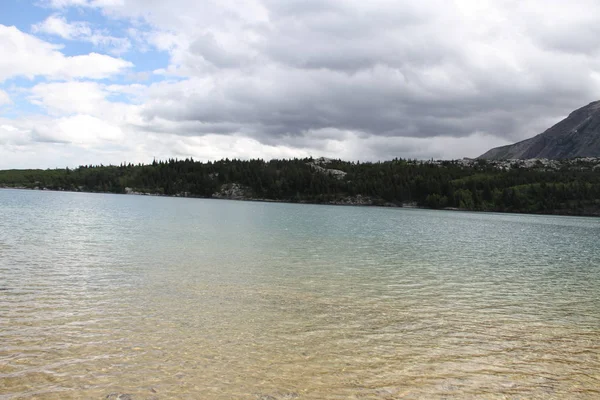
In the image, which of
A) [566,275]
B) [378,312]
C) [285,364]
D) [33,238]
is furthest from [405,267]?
[33,238]

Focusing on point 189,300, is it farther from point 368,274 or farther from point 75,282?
point 368,274

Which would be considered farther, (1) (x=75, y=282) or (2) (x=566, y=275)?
(2) (x=566, y=275)

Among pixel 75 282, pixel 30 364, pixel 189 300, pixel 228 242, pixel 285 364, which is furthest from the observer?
pixel 228 242

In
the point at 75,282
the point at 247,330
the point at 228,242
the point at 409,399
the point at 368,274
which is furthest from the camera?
the point at 228,242

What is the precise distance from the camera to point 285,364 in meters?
12.0

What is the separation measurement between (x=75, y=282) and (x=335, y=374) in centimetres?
1585

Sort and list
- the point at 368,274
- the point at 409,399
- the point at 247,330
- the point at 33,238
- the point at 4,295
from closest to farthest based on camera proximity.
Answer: the point at 409,399 → the point at 247,330 → the point at 4,295 → the point at 368,274 → the point at 33,238

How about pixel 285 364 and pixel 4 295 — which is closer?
pixel 285 364

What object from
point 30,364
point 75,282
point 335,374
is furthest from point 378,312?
point 75,282

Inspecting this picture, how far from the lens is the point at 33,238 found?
38.4m

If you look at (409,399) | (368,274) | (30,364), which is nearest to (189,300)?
(30,364)

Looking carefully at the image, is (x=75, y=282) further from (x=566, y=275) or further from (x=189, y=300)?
(x=566, y=275)

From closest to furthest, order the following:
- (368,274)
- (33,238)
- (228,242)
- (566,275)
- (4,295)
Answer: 1. (4,295)
2. (368,274)
3. (566,275)
4. (33,238)
5. (228,242)

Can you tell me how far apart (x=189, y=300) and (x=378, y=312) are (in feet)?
27.7
